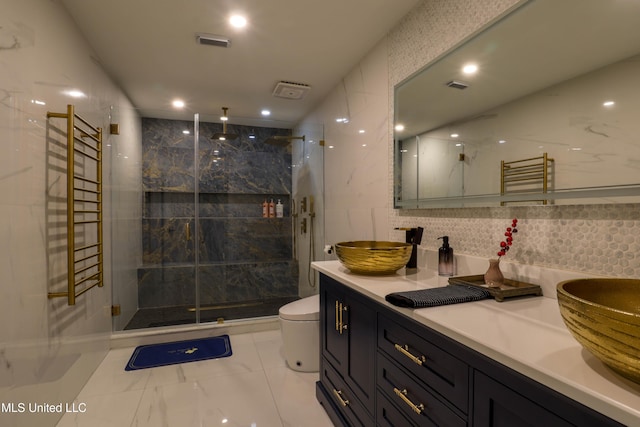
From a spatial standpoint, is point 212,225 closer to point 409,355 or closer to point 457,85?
point 457,85

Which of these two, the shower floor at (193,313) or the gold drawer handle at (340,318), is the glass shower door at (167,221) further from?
the gold drawer handle at (340,318)

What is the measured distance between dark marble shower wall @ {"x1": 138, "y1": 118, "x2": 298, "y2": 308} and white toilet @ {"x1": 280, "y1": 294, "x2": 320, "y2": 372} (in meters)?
1.81

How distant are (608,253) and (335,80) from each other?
→ 2540 mm

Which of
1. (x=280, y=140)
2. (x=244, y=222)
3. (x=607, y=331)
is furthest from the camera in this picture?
(x=280, y=140)

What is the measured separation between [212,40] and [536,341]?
2557mm

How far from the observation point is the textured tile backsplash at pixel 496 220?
1011 mm

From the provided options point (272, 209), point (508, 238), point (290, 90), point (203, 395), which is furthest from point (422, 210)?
point (272, 209)

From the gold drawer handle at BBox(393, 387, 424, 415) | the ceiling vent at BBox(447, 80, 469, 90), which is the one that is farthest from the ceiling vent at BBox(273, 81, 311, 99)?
the gold drawer handle at BBox(393, 387, 424, 415)

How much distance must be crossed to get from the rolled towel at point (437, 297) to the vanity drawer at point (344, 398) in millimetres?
622

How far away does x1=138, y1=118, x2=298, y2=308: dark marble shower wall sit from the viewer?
3.81 meters

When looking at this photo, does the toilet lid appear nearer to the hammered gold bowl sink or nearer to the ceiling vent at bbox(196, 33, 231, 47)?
the hammered gold bowl sink

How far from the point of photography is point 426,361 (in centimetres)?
100

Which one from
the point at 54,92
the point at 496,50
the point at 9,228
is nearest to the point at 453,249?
the point at 496,50

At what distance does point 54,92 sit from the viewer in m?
1.79
